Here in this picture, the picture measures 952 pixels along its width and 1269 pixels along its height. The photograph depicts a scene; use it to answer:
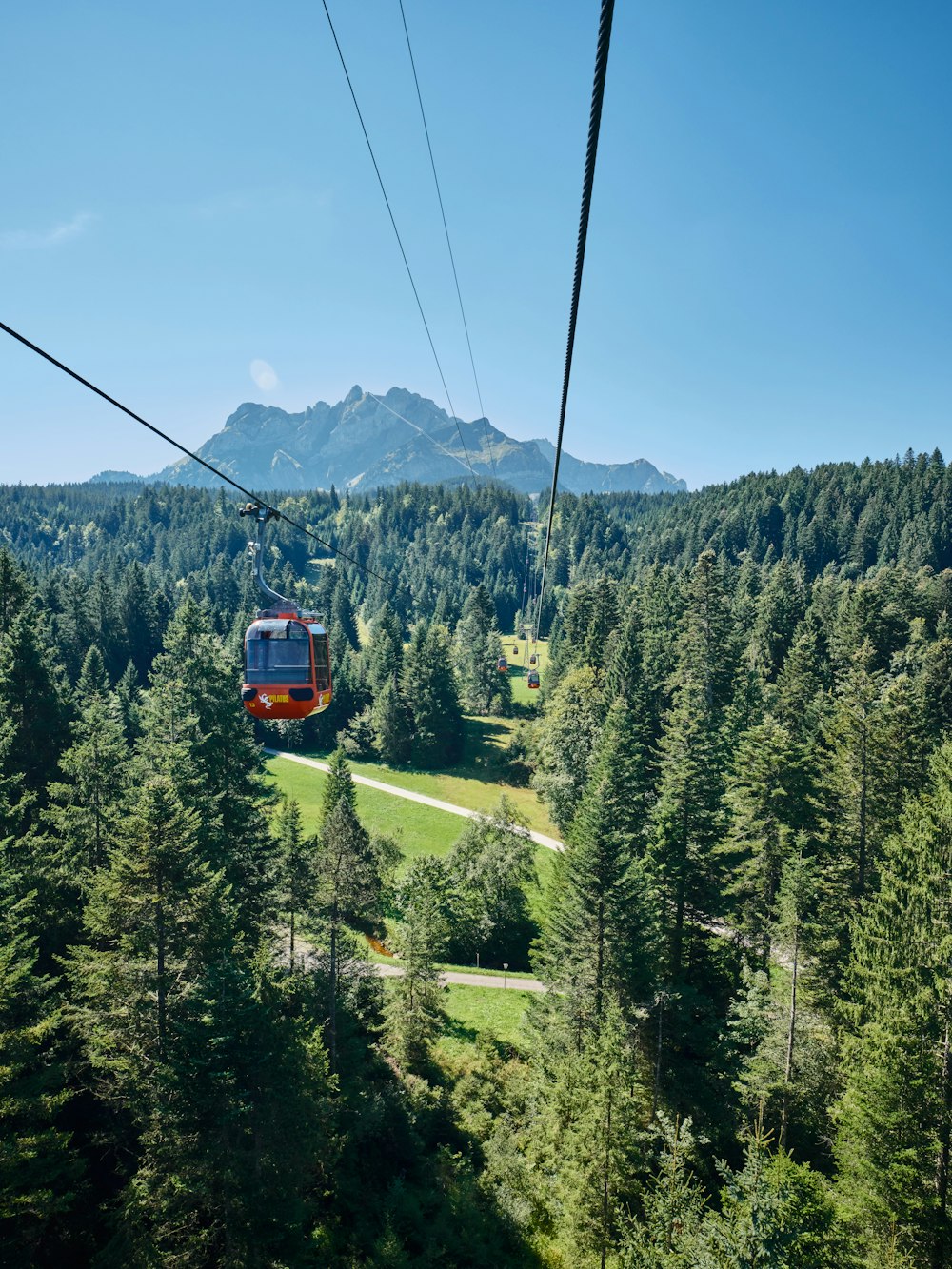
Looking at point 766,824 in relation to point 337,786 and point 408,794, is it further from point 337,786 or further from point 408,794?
point 408,794

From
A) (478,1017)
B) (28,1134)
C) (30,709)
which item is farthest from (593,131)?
(478,1017)

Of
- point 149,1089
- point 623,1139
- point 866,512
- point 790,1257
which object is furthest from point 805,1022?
point 866,512

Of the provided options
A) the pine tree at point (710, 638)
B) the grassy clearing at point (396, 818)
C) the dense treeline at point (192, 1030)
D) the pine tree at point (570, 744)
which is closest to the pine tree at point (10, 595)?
the dense treeline at point (192, 1030)

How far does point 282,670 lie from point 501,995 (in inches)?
1028

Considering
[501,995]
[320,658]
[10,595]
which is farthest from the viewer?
[501,995]

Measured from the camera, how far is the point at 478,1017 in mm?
33625

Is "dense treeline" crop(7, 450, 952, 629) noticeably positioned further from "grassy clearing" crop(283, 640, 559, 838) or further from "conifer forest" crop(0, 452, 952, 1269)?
"conifer forest" crop(0, 452, 952, 1269)

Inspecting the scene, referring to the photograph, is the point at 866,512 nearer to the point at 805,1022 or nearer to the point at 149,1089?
the point at 805,1022

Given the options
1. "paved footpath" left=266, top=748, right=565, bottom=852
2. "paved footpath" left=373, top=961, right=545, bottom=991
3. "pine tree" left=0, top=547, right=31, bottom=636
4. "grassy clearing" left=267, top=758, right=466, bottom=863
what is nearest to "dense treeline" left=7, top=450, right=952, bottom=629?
"paved footpath" left=266, top=748, right=565, bottom=852

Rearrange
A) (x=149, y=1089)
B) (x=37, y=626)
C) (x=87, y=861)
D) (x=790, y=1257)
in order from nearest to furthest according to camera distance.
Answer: (x=790, y=1257) < (x=149, y=1089) < (x=87, y=861) < (x=37, y=626)

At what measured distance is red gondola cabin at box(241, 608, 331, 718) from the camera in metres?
18.7

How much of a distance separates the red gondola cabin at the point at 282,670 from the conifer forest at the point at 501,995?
16.9 ft

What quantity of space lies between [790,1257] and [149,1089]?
17.2m

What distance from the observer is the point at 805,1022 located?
86.4ft
